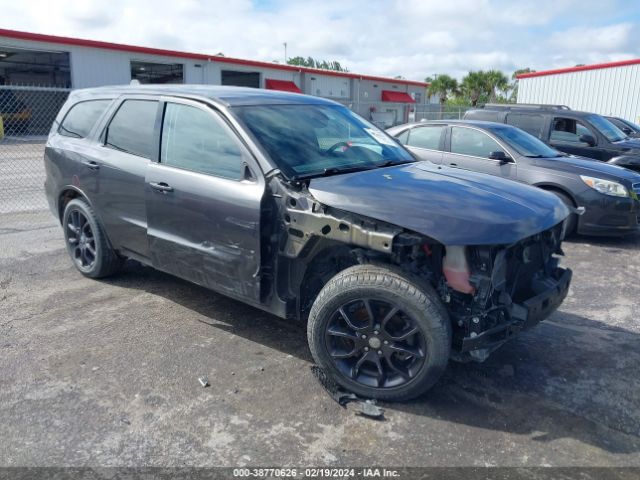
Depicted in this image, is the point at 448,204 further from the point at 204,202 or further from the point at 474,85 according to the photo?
the point at 474,85

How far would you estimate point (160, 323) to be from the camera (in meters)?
4.41

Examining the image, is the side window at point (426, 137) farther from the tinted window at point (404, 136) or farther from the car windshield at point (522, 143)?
the car windshield at point (522, 143)

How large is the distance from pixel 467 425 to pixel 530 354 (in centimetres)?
114

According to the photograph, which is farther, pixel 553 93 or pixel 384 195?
pixel 553 93

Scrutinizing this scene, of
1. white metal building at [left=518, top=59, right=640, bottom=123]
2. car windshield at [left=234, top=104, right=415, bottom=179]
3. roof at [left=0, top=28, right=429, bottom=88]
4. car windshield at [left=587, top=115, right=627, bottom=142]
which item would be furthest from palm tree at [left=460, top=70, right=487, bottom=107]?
car windshield at [left=234, top=104, right=415, bottom=179]

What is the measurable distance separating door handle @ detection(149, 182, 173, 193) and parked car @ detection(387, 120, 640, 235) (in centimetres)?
466

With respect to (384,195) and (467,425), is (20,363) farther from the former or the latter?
(467,425)

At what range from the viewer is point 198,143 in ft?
13.3

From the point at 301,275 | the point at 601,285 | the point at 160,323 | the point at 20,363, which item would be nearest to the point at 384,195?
the point at 301,275

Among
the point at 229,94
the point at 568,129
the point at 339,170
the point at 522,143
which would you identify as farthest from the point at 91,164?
the point at 568,129

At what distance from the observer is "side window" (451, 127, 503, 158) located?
7703 mm

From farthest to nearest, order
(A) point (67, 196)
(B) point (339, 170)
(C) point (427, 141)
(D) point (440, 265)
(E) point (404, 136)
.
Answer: (E) point (404, 136)
(C) point (427, 141)
(A) point (67, 196)
(B) point (339, 170)
(D) point (440, 265)

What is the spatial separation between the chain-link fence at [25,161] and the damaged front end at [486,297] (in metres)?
6.55

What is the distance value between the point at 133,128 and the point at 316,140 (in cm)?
165
